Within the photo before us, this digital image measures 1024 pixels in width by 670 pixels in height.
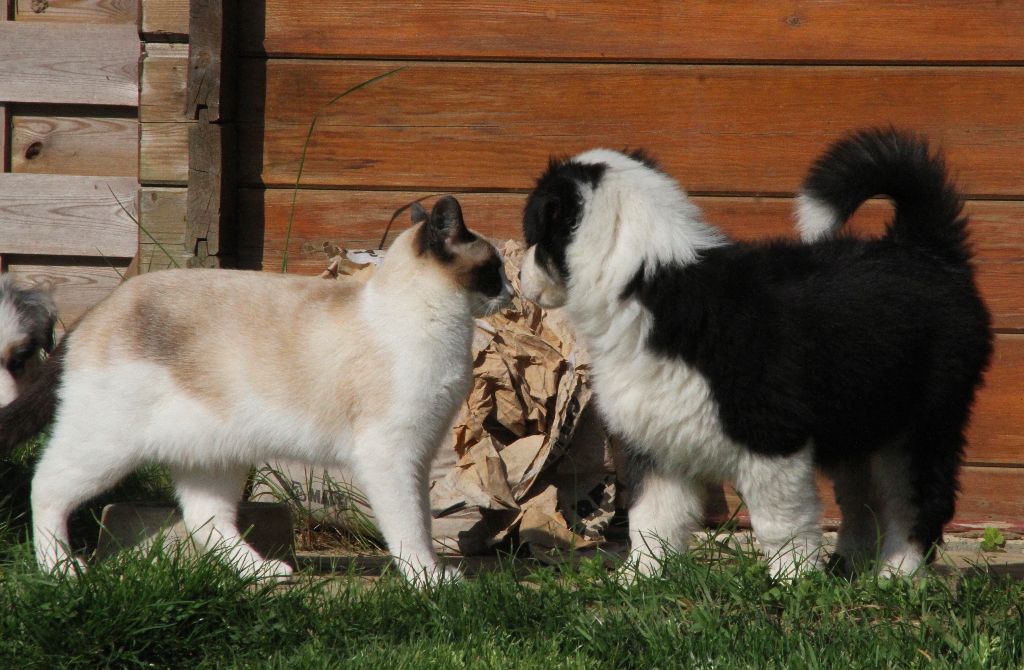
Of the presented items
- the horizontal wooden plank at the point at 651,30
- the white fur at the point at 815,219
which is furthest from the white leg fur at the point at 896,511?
the horizontal wooden plank at the point at 651,30

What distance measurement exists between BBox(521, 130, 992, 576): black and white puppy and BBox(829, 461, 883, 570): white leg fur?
5.1 inches

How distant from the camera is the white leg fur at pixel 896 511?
3307mm

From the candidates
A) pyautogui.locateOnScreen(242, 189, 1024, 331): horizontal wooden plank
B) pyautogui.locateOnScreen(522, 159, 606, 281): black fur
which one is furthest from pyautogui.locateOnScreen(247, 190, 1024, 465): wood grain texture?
pyautogui.locateOnScreen(522, 159, 606, 281): black fur

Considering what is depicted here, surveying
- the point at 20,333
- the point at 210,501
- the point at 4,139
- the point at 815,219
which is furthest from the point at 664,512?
the point at 4,139

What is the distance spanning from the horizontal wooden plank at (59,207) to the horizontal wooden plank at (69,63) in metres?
0.43

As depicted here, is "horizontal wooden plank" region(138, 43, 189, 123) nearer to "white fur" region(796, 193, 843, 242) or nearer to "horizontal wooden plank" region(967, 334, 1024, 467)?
"white fur" region(796, 193, 843, 242)

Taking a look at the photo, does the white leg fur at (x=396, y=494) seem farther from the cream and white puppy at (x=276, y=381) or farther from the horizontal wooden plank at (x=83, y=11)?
the horizontal wooden plank at (x=83, y=11)

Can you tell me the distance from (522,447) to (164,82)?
223cm

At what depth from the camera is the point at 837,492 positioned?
3711 mm

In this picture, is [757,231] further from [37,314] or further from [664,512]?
[37,314]

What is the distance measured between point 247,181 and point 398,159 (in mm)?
692

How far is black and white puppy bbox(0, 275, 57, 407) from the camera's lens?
367 cm

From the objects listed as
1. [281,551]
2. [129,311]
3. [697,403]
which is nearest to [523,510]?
[281,551]

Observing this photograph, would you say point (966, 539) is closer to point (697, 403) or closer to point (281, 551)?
point (697, 403)
